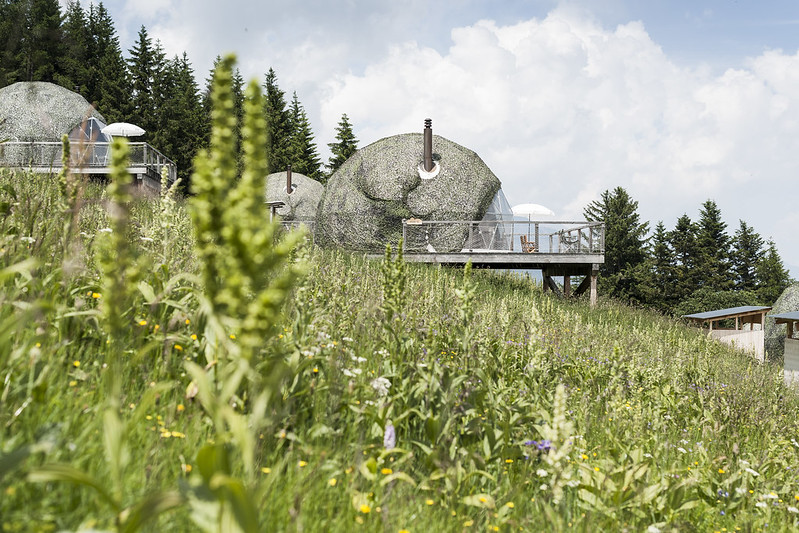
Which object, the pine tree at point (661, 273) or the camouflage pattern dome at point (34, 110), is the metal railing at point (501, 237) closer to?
the camouflage pattern dome at point (34, 110)

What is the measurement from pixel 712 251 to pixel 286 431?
48532 millimetres

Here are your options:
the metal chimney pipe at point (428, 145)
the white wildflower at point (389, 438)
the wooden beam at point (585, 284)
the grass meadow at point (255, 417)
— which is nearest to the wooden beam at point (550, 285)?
the wooden beam at point (585, 284)

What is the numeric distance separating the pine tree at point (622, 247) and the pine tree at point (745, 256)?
6871 mm

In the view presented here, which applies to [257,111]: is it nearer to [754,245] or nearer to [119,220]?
[119,220]

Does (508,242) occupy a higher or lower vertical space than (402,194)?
lower

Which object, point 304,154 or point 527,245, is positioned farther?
point 304,154

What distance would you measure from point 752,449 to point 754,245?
46.5 m

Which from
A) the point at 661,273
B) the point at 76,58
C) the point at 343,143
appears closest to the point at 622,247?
the point at 661,273

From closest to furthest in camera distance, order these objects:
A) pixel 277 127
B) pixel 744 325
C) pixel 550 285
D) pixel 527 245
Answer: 1. pixel 527 245
2. pixel 550 285
3. pixel 744 325
4. pixel 277 127

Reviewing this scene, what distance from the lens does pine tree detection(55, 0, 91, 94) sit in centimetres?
3769

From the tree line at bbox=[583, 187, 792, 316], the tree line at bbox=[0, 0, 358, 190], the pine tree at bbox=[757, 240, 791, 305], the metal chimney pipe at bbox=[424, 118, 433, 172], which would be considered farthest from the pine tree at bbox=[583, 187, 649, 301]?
the metal chimney pipe at bbox=[424, 118, 433, 172]

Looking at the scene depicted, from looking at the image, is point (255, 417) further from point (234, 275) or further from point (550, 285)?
point (550, 285)

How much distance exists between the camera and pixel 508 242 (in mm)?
17469

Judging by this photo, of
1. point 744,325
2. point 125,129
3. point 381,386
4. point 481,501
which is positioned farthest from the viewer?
point 125,129
